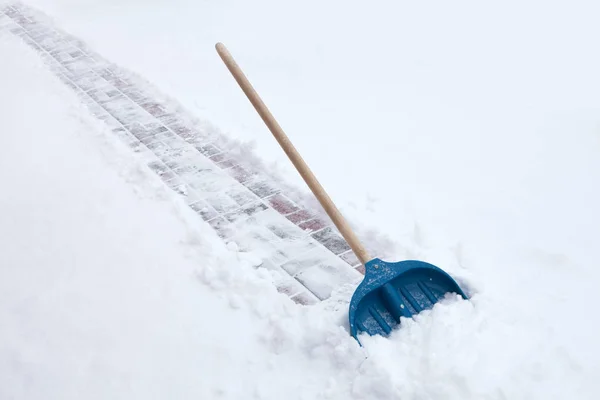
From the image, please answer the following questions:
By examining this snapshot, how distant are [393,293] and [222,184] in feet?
5.20

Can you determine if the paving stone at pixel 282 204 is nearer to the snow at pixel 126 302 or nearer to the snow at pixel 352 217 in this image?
the snow at pixel 352 217

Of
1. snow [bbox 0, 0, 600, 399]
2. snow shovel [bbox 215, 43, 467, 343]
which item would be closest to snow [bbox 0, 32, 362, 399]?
snow [bbox 0, 0, 600, 399]

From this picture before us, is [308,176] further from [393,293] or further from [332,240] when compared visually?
[393,293]

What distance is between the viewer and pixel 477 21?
4949mm

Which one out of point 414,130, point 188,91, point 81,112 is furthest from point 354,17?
point 81,112

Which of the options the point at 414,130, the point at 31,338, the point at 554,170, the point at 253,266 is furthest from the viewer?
the point at 414,130

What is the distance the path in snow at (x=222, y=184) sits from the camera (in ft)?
9.05

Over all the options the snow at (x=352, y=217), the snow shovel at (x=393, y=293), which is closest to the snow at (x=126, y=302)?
the snow at (x=352, y=217)

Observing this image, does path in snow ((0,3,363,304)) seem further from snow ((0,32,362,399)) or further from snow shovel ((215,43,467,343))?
snow shovel ((215,43,467,343))

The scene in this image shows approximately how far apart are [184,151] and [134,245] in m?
1.11

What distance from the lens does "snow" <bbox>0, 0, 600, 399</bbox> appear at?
2109 mm

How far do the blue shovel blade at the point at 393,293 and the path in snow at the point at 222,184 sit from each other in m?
0.40

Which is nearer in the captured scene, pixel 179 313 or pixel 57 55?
pixel 179 313

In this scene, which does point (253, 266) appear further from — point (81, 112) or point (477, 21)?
point (477, 21)
